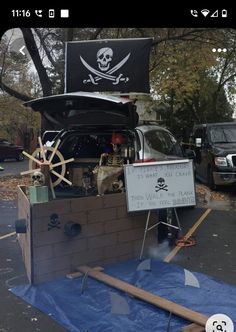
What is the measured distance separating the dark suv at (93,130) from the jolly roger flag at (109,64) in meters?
2.12

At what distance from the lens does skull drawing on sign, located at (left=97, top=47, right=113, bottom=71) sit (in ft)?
29.9

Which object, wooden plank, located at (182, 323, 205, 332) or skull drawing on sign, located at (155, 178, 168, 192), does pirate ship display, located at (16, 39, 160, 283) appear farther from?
wooden plank, located at (182, 323, 205, 332)

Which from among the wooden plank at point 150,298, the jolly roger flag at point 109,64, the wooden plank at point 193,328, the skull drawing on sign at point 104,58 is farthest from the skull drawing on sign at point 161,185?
the skull drawing on sign at point 104,58

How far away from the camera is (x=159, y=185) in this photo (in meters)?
5.64

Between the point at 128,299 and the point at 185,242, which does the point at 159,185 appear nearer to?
the point at 185,242

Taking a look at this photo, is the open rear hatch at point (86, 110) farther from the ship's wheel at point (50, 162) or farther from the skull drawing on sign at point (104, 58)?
the skull drawing on sign at point (104, 58)

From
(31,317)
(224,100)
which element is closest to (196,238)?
(31,317)

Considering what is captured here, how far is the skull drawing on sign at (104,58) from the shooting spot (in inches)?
359

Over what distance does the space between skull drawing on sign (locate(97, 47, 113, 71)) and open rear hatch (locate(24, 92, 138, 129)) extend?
8.44 ft

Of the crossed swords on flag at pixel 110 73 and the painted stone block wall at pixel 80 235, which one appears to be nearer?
the painted stone block wall at pixel 80 235

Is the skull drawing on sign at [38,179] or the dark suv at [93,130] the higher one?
the dark suv at [93,130]
